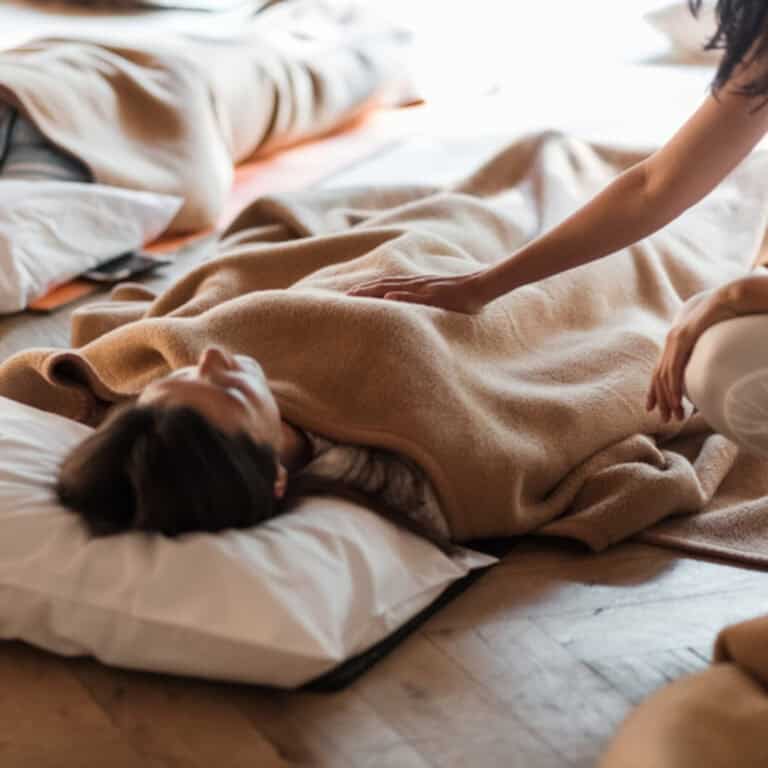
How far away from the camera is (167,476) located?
1325mm

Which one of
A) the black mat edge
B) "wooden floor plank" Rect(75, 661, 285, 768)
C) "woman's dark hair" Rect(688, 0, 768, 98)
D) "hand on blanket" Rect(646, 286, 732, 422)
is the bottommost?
"wooden floor plank" Rect(75, 661, 285, 768)

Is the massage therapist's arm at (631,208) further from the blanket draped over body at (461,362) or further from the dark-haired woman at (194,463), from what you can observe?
the dark-haired woman at (194,463)

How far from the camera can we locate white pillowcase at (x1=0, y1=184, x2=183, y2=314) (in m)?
2.30

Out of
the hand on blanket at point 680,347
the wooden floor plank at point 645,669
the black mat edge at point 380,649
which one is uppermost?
the hand on blanket at point 680,347

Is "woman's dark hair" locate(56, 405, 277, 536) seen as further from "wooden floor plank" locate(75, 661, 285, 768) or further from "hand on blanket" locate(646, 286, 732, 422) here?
"hand on blanket" locate(646, 286, 732, 422)

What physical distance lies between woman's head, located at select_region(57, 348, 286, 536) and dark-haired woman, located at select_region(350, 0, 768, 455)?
36 cm

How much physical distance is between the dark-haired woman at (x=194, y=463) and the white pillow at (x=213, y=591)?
2 centimetres

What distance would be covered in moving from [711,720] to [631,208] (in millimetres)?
674

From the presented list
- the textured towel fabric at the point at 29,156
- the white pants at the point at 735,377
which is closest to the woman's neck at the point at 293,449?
the white pants at the point at 735,377

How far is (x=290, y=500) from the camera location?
1.45 metres

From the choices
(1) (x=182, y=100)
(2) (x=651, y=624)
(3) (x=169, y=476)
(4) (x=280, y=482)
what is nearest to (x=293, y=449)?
(4) (x=280, y=482)

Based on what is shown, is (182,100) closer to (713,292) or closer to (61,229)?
(61,229)

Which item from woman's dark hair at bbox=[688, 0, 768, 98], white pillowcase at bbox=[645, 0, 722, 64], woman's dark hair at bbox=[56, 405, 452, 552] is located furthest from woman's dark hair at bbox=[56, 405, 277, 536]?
white pillowcase at bbox=[645, 0, 722, 64]

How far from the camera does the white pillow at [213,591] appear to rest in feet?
4.17
